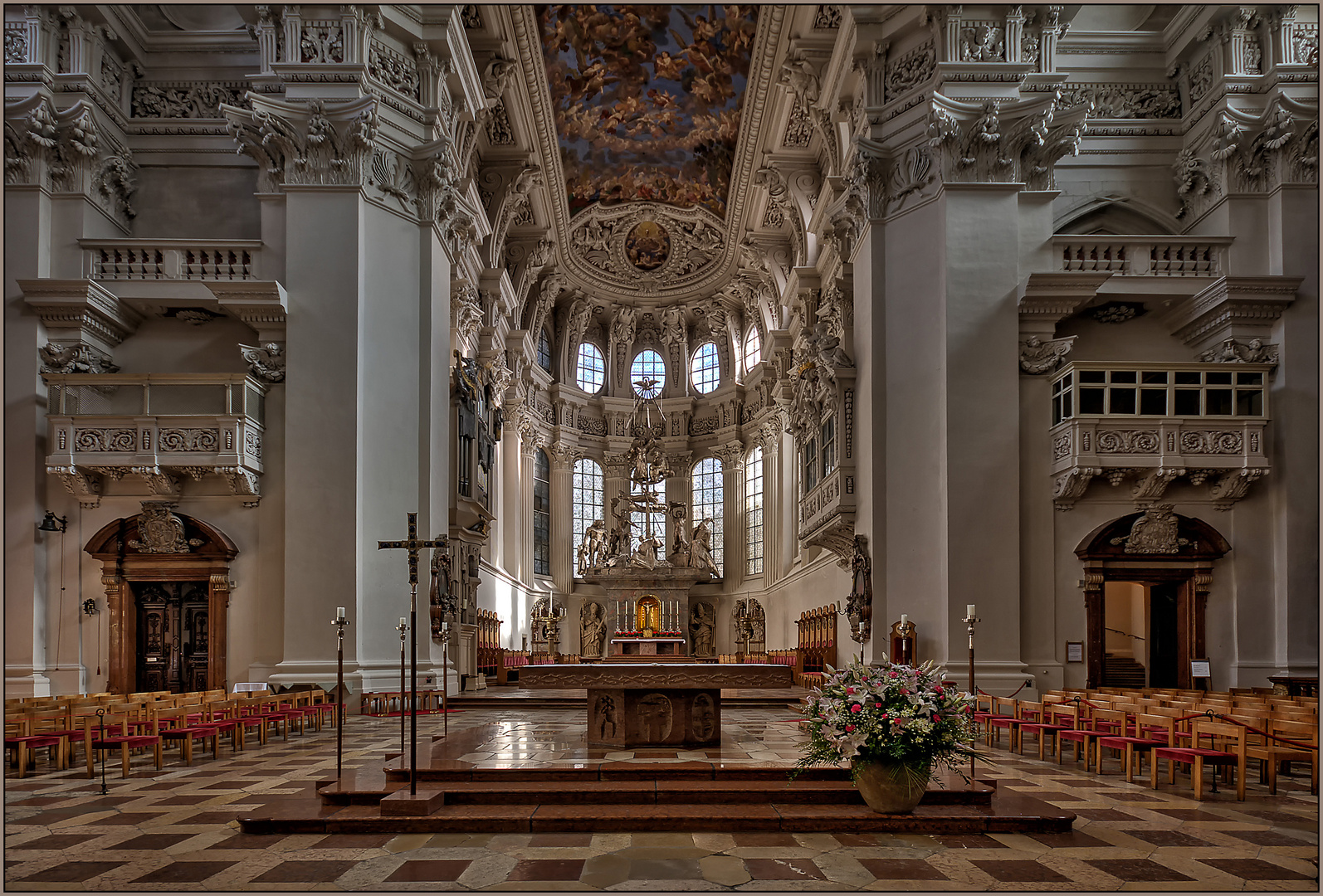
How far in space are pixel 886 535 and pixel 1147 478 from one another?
4.48 meters

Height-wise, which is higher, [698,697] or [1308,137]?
[1308,137]

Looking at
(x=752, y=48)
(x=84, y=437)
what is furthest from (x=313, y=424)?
(x=752, y=48)

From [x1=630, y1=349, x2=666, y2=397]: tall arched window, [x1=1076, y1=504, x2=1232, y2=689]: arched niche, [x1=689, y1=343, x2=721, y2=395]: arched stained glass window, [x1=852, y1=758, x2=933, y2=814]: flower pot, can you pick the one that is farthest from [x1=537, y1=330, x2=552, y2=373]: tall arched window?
[x1=852, y1=758, x2=933, y2=814]: flower pot

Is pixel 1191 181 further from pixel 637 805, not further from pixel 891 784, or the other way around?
pixel 637 805

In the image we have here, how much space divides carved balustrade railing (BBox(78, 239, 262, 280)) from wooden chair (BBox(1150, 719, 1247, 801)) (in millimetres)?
15857

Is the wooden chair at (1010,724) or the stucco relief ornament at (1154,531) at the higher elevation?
the stucco relief ornament at (1154,531)

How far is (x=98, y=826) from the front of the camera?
306 inches

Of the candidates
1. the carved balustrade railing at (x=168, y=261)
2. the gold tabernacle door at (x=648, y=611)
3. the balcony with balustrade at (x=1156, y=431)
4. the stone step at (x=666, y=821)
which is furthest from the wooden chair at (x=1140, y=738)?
the gold tabernacle door at (x=648, y=611)

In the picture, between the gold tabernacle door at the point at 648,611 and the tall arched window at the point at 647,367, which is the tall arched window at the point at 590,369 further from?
the gold tabernacle door at the point at 648,611

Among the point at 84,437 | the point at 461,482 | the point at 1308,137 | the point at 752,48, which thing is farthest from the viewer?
the point at 752,48

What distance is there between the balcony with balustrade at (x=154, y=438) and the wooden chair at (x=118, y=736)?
5.82 meters

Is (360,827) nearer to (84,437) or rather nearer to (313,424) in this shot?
(313,424)

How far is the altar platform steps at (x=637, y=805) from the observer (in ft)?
25.0

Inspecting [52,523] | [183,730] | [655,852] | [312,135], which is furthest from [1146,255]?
[52,523]
